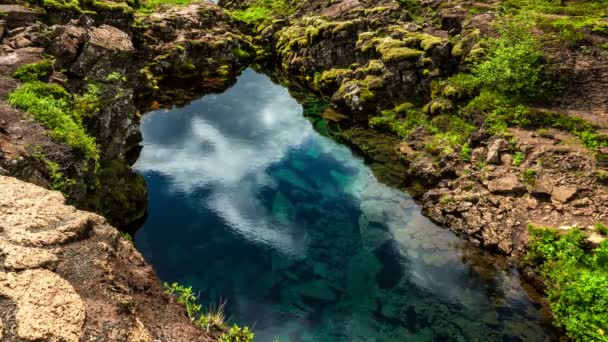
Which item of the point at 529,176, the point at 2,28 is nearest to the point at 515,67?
the point at 529,176

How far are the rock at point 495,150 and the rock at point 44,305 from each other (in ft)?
110

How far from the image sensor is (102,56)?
1118 inches

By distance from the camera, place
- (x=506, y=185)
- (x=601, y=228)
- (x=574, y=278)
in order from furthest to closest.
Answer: (x=506, y=185), (x=601, y=228), (x=574, y=278)

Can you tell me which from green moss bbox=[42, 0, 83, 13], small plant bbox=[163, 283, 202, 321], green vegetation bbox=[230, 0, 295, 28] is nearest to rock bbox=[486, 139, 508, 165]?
small plant bbox=[163, 283, 202, 321]

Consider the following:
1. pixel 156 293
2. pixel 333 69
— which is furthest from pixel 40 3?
pixel 156 293

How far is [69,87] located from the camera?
85.1 feet

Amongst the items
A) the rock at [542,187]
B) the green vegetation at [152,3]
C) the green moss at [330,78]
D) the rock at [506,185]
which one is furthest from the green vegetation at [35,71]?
the green vegetation at [152,3]

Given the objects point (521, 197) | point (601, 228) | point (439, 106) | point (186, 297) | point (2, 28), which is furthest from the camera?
point (439, 106)

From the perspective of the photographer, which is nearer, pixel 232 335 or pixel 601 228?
pixel 232 335

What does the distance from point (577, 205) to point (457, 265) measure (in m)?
9.76

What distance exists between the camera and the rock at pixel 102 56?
2750 centimetres

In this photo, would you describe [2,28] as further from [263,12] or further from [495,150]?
[263,12]

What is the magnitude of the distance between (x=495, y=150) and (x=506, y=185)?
4.87m

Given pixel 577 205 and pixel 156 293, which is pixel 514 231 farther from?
pixel 156 293
